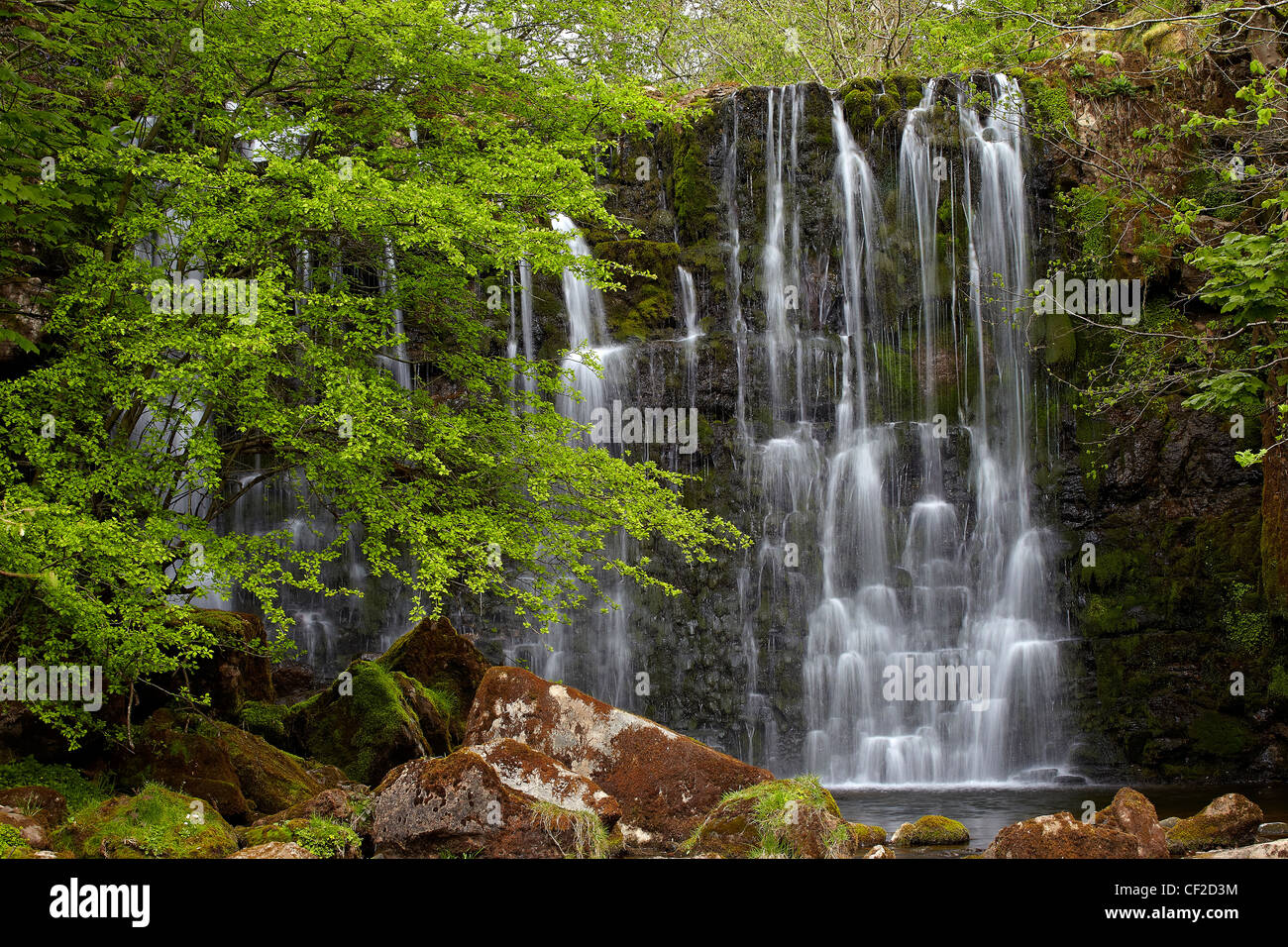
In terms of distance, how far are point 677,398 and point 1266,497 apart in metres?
9.21

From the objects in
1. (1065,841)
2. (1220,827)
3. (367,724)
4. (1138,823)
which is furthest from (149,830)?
(1220,827)

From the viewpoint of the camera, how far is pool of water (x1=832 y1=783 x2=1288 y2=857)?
41.2ft

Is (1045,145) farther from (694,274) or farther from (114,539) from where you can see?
(114,539)

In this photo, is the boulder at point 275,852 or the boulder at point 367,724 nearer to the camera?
the boulder at point 275,852

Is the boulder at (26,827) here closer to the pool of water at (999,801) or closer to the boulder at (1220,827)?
the pool of water at (999,801)

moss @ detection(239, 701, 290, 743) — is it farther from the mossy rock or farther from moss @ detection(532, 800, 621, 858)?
moss @ detection(532, 800, 621, 858)

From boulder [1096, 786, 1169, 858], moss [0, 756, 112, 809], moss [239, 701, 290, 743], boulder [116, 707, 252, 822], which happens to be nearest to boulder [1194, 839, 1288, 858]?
boulder [1096, 786, 1169, 858]

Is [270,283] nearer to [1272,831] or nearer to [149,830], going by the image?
[149,830]

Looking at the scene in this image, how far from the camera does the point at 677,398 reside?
18875 millimetres

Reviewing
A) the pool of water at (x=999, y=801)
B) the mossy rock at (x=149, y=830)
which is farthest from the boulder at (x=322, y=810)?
the pool of water at (x=999, y=801)

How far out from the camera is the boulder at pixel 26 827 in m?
7.12

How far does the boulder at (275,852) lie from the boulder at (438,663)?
239 inches

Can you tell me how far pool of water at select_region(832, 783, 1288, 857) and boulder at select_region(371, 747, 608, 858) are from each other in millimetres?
5279

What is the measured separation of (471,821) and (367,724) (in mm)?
4535
